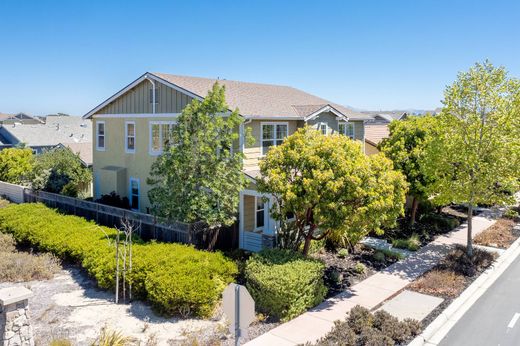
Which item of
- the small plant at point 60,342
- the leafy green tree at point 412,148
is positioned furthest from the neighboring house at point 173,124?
the small plant at point 60,342

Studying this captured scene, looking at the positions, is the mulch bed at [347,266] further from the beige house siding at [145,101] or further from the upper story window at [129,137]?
the upper story window at [129,137]

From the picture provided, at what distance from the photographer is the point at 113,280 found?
1309cm

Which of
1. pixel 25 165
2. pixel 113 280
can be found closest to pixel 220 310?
pixel 113 280

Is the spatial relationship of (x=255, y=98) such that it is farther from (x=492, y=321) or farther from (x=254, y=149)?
(x=492, y=321)

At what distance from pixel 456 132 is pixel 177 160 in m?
11.3

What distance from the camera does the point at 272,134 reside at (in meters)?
19.7

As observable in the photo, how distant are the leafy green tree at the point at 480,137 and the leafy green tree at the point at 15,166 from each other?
83.2 feet

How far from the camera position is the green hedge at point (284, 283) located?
11.7 metres

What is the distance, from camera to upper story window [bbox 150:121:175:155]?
20.7 m

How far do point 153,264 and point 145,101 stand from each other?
1123cm

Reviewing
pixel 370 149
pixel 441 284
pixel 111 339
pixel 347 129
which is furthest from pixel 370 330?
pixel 370 149

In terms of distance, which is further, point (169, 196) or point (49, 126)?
point (49, 126)

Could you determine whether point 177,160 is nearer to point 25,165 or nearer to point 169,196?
point 169,196

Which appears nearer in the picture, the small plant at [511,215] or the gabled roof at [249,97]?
the gabled roof at [249,97]
